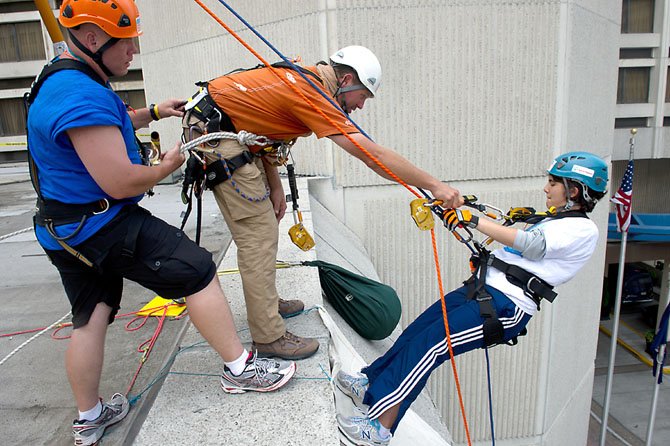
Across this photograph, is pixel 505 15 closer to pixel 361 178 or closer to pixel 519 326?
pixel 361 178

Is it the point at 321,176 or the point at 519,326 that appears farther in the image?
the point at 321,176

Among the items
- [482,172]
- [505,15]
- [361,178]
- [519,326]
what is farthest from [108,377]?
[505,15]

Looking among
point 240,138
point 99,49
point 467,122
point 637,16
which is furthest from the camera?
point 637,16

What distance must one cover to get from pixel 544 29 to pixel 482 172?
2020mm

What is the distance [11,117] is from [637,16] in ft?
91.5

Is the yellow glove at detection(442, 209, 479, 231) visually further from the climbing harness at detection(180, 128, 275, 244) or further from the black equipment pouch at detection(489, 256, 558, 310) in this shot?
the climbing harness at detection(180, 128, 275, 244)

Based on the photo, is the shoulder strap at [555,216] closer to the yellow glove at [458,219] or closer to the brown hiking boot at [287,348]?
the yellow glove at [458,219]

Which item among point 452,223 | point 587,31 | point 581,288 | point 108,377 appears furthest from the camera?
point 581,288

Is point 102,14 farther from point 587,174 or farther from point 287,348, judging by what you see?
point 587,174

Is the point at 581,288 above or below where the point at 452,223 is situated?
below

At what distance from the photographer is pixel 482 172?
6512 mm

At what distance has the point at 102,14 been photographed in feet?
5.80

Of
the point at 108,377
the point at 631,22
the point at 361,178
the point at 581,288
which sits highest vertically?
the point at 631,22

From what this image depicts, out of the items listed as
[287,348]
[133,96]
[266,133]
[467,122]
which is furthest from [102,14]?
[133,96]
